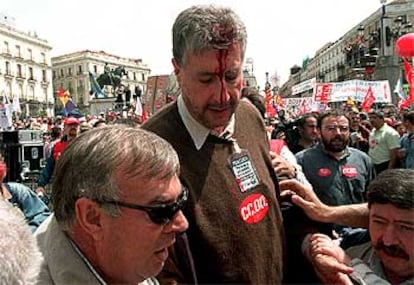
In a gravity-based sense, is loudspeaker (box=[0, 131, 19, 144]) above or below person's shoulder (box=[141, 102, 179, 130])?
below

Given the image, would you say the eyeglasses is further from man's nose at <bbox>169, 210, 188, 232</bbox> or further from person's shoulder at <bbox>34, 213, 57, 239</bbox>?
person's shoulder at <bbox>34, 213, 57, 239</bbox>

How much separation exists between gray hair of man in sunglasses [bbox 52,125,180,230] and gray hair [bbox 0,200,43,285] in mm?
196

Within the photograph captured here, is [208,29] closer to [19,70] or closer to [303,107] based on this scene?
[303,107]

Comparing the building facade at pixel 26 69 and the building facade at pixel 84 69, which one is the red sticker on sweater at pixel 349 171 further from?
the building facade at pixel 84 69

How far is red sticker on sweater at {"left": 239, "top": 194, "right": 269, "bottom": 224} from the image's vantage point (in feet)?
5.55

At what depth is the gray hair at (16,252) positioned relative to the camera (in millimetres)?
972

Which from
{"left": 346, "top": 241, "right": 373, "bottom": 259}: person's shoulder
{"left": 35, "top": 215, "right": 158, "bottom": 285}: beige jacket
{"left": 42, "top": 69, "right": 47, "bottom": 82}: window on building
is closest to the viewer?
{"left": 35, "top": 215, "right": 158, "bottom": 285}: beige jacket

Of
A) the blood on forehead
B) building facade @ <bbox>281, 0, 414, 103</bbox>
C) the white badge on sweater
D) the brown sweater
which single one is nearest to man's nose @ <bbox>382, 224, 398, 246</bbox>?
the brown sweater

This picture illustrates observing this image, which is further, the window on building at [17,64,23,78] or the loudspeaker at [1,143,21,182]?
→ the window on building at [17,64,23,78]

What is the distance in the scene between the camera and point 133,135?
133 cm

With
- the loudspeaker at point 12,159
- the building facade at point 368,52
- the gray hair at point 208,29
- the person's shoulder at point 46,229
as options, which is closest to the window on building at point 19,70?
the building facade at point 368,52

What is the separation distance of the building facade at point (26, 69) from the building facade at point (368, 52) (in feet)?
122

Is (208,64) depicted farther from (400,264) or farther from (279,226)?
(400,264)

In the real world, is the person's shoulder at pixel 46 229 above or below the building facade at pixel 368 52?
below
